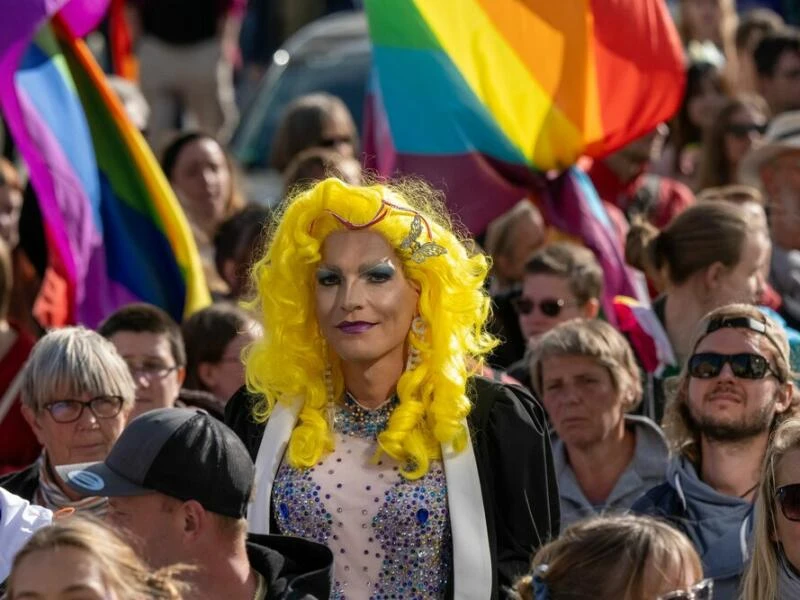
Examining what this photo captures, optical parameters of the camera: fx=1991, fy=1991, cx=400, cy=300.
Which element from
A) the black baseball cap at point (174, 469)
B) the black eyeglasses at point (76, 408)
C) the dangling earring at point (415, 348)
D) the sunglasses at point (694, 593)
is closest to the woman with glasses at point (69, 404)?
the black eyeglasses at point (76, 408)

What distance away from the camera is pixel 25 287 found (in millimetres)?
8586

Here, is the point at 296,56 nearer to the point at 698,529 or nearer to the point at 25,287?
the point at 25,287

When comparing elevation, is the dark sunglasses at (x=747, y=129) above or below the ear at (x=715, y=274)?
above

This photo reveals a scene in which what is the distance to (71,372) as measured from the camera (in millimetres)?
6059

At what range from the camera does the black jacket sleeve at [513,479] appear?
5.18 metres

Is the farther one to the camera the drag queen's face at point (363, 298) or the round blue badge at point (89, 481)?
the drag queen's face at point (363, 298)

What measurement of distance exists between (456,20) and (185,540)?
420 centimetres

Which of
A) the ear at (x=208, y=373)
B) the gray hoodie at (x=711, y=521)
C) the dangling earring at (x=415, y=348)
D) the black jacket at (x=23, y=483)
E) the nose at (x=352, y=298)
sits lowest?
the gray hoodie at (x=711, y=521)

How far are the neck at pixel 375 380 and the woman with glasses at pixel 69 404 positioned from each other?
3.37 feet

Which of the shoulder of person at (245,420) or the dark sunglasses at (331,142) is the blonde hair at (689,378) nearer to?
the shoulder of person at (245,420)

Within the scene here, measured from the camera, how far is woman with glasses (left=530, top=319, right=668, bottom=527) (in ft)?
21.6

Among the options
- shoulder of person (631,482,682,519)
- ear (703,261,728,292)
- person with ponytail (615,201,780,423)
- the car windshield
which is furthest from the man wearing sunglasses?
the car windshield

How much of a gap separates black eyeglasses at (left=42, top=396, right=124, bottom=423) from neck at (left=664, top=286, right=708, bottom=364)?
2176 millimetres

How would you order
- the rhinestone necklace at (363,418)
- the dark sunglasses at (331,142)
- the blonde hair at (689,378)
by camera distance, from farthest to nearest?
the dark sunglasses at (331,142)
the blonde hair at (689,378)
the rhinestone necklace at (363,418)
